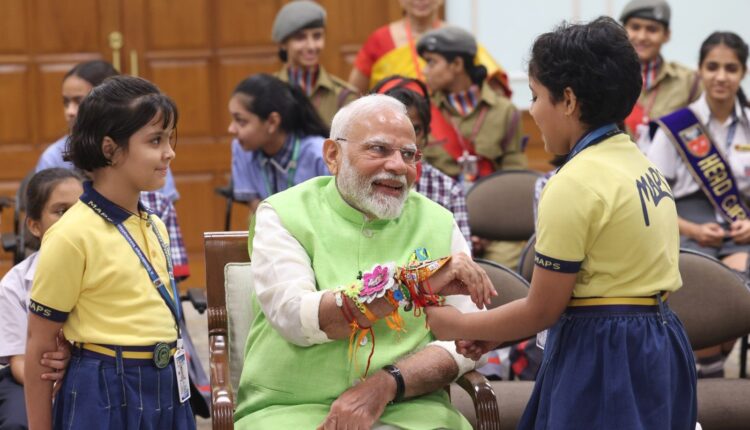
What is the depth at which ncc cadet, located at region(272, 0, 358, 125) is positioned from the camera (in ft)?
18.6

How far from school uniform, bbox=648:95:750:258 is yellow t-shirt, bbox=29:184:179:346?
2829 millimetres

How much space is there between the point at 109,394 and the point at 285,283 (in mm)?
468

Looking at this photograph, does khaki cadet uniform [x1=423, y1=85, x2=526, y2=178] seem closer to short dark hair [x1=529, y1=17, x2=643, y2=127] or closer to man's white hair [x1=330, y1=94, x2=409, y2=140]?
man's white hair [x1=330, y1=94, x2=409, y2=140]

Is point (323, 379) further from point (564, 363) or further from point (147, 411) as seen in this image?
point (564, 363)

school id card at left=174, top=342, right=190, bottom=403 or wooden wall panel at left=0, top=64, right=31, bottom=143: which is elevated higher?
wooden wall panel at left=0, top=64, right=31, bottom=143

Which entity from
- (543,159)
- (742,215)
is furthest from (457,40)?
(543,159)

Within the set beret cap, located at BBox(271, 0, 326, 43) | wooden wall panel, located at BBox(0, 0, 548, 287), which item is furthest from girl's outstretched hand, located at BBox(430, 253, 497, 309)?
wooden wall panel, located at BBox(0, 0, 548, 287)

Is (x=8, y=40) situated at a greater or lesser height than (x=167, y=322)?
greater

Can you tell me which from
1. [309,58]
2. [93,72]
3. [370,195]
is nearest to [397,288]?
[370,195]

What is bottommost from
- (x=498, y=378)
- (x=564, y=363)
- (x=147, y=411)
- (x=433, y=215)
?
(x=498, y=378)

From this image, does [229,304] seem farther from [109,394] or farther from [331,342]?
[109,394]

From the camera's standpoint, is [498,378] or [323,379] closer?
[323,379]

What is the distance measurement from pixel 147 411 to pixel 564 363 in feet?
3.08

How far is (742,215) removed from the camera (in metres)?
4.69
